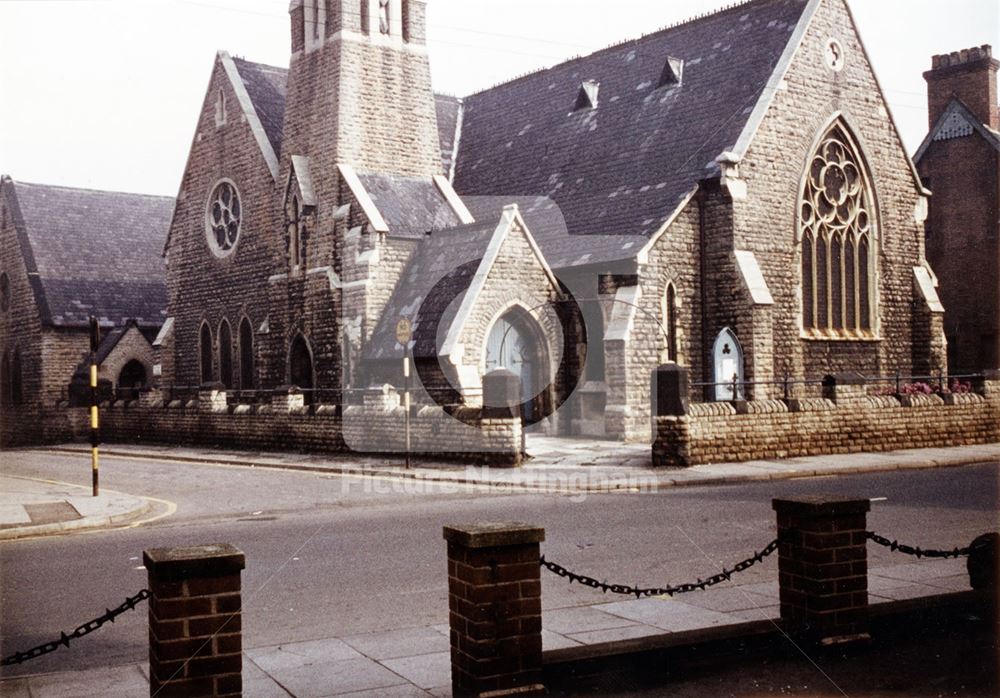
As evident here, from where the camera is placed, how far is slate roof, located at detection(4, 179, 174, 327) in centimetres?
3844

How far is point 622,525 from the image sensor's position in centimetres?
1204

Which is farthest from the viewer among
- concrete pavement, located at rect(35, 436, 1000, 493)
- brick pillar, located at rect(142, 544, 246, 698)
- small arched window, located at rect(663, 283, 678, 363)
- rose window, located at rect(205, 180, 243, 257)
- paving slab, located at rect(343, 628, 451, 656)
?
rose window, located at rect(205, 180, 243, 257)

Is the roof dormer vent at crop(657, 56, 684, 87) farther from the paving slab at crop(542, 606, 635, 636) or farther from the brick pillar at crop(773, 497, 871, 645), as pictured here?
the brick pillar at crop(773, 497, 871, 645)

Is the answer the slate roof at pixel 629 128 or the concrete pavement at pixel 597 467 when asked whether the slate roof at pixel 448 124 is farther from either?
the concrete pavement at pixel 597 467

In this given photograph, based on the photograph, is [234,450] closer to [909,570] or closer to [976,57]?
[909,570]

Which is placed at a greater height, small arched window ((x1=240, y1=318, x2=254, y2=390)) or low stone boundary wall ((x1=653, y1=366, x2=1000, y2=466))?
small arched window ((x1=240, y1=318, x2=254, y2=390))

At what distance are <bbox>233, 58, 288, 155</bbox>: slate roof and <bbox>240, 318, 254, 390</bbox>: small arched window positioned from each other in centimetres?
555

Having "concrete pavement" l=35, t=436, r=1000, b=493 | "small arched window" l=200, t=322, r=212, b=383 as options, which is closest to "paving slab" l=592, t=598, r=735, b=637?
"concrete pavement" l=35, t=436, r=1000, b=493

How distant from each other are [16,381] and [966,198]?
34251 mm

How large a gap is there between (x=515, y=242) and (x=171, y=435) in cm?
1157

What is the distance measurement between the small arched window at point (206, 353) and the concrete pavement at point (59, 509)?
57.9 feet

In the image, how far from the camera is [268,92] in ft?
112

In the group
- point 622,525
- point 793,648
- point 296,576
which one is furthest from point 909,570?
point 296,576

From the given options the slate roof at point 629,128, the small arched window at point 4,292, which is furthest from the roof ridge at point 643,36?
the small arched window at point 4,292
